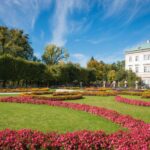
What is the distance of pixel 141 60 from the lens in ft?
181

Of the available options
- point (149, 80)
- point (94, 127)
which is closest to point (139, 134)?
point (94, 127)

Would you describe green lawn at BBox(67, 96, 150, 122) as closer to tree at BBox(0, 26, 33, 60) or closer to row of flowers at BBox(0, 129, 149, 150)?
row of flowers at BBox(0, 129, 149, 150)

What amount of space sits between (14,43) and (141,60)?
2789 cm

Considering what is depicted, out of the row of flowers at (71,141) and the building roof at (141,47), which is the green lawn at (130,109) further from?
the building roof at (141,47)

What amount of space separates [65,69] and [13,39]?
11.6 metres

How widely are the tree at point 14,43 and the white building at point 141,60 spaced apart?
76.3 feet

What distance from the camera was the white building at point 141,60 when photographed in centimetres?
5397

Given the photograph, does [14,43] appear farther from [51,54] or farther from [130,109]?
[130,109]

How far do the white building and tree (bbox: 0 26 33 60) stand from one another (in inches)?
916

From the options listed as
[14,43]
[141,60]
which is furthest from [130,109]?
[141,60]

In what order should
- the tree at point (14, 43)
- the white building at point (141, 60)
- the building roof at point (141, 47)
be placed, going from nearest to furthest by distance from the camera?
the tree at point (14, 43)
the white building at point (141, 60)
the building roof at point (141, 47)

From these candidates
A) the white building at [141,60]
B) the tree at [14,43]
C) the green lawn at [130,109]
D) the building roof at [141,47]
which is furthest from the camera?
the building roof at [141,47]

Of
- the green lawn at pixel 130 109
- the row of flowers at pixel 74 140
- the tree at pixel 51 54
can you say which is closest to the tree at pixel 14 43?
the tree at pixel 51 54

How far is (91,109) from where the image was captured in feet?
35.3
